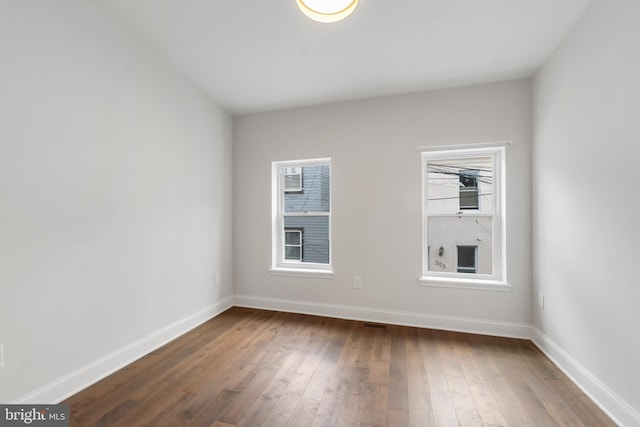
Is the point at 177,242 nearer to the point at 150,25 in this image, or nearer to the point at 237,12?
the point at 150,25

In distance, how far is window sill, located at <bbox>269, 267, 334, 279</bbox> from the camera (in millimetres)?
3104

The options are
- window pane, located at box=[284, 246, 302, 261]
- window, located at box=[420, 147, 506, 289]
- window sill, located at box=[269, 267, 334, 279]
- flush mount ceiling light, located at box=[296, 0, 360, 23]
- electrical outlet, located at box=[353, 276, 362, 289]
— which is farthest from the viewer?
window pane, located at box=[284, 246, 302, 261]

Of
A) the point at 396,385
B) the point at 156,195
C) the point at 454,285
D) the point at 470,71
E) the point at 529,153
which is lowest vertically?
the point at 396,385

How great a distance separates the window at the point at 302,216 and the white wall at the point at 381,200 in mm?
134

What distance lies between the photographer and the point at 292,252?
3.43 meters

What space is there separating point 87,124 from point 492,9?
2846 millimetres

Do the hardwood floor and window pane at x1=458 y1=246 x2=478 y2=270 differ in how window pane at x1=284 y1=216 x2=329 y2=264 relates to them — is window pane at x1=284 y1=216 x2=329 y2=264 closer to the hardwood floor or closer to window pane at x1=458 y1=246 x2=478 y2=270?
the hardwood floor

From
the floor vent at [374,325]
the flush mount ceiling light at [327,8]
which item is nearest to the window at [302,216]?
the floor vent at [374,325]

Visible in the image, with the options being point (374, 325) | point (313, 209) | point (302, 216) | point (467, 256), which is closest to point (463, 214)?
point (467, 256)

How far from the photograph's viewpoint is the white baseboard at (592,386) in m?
1.44

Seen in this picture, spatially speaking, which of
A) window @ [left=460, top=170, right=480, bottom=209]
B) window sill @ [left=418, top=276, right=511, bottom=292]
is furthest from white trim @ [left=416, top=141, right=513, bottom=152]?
window sill @ [left=418, top=276, right=511, bottom=292]

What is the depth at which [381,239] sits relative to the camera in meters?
2.92

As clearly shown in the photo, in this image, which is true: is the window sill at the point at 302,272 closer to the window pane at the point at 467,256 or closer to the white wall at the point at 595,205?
the window pane at the point at 467,256

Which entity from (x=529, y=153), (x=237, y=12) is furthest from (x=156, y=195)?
(x=529, y=153)
